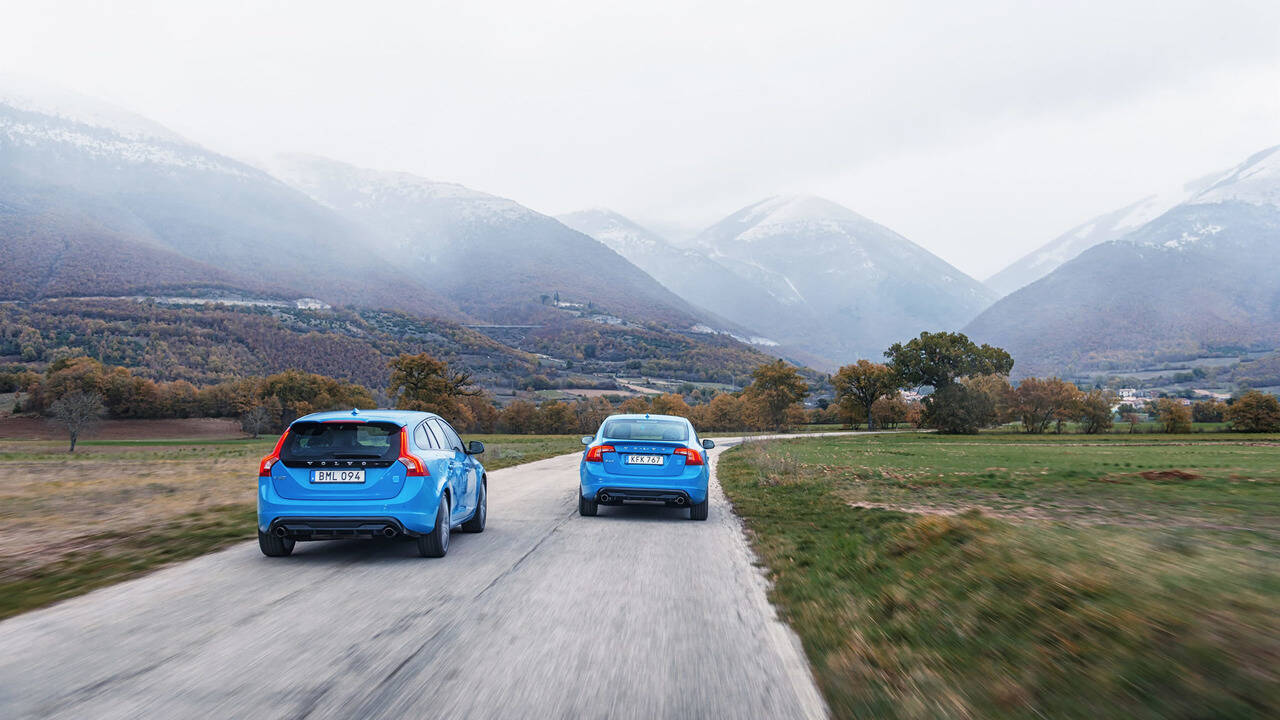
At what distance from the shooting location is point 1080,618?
518 centimetres

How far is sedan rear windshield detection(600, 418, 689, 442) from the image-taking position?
12.4m

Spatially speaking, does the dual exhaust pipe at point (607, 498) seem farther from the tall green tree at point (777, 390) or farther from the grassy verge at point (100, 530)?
the tall green tree at point (777, 390)

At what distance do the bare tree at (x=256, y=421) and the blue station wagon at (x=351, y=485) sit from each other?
95.0 metres

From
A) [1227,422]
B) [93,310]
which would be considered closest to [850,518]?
[1227,422]

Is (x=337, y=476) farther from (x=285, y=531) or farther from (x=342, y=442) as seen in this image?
(x=285, y=531)

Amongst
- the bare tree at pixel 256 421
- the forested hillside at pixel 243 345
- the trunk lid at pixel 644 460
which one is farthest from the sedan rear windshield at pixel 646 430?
the forested hillside at pixel 243 345

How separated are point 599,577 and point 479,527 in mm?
3722

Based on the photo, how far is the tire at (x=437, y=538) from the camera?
834 cm

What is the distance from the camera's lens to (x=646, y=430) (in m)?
12.6

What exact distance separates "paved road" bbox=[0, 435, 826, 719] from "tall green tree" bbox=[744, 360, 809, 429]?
93.2 m

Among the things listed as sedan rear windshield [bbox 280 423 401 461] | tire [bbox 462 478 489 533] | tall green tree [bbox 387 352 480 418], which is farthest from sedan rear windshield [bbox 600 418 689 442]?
tall green tree [bbox 387 352 480 418]

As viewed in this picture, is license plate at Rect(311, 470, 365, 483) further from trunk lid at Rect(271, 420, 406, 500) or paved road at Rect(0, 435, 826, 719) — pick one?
paved road at Rect(0, 435, 826, 719)

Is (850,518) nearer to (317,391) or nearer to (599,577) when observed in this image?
(599,577)

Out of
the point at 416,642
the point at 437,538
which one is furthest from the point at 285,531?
the point at 416,642
